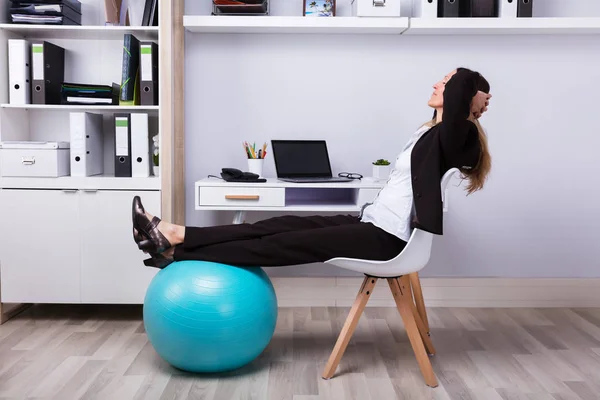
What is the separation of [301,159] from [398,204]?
1.00 m

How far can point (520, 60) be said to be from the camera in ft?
11.9

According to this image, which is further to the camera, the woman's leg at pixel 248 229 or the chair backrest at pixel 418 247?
the woman's leg at pixel 248 229

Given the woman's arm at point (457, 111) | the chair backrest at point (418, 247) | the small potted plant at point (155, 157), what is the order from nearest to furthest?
the woman's arm at point (457, 111) < the chair backrest at point (418, 247) < the small potted plant at point (155, 157)

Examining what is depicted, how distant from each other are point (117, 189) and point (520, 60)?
232 cm

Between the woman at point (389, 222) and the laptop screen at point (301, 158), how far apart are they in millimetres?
702

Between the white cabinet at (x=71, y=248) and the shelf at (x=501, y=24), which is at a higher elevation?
the shelf at (x=501, y=24)

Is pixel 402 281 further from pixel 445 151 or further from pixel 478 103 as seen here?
pixel 478 103

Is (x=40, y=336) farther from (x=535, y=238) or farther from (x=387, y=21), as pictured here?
(x=535, y=238)

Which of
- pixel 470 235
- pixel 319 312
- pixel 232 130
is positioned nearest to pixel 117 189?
pixel 232 130

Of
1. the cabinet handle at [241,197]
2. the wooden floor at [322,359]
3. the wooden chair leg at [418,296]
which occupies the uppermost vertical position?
the cabinet handle at [241,197]

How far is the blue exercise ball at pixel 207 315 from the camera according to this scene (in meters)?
2.39

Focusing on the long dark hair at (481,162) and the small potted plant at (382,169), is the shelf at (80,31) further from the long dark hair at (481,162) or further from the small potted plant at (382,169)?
the long dark hair at (481,162)

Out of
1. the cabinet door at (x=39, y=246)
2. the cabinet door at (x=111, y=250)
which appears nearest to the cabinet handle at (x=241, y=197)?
the cabinet door at (x=111, y=250)

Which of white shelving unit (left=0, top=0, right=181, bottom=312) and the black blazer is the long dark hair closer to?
the black blazer
